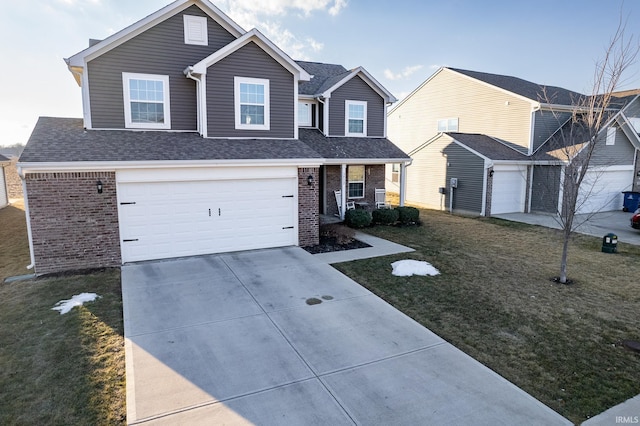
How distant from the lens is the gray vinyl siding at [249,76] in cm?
1152

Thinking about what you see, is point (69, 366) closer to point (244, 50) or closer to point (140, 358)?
point (140, 358)

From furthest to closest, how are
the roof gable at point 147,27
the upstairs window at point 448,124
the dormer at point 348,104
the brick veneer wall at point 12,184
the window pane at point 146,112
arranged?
the brick veneer wall at point 12,184, the upstairs window at point 448,124, the dormer at point 348,104, the window pane at point 146,112, the roof gable at point 147,27

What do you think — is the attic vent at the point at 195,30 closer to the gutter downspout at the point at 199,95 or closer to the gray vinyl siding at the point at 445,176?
the gutter downspout at the point at 199,95

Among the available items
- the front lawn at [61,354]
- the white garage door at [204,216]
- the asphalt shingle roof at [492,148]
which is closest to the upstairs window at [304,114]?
the white garage door at [204,216]

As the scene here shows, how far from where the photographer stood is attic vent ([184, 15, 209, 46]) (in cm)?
1179

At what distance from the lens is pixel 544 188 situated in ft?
61.3

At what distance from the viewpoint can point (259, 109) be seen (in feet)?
40.0

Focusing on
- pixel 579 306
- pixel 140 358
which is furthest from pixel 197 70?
pixel 579 306

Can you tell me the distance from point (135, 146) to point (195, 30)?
4408 mm

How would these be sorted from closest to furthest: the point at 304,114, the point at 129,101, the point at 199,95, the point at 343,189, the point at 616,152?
the point at 129,101 < the point at 199,95 < the point at 343,189 < the point at 304,114 < the point at 616,152

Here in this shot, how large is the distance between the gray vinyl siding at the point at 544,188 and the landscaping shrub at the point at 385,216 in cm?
819

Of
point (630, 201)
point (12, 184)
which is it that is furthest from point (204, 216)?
point (12, 184)

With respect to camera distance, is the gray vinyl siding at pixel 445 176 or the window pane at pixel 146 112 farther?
the gray vinyl siding at pixel 445 176

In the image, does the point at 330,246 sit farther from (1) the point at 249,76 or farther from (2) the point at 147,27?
(2) the point at 147,27
